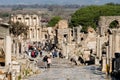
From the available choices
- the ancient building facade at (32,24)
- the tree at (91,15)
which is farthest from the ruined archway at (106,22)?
the tree at (91,15)

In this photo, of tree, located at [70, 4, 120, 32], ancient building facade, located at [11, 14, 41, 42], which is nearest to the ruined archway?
ancient building facade, located at [11, 14, 41, 42]

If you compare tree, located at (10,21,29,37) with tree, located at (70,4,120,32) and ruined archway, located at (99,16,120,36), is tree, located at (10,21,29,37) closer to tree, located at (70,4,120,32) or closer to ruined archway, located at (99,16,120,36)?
ruined archway, located at (99,16,120,36)

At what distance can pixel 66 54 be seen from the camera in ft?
153

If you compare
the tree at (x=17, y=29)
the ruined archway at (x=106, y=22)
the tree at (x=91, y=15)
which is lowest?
the tree at (x=91, y=15)

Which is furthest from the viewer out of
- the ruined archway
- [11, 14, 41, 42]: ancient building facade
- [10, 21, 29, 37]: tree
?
[11, 14, 41, 42]: ancient building facade

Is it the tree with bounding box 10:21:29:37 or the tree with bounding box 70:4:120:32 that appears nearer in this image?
the tree with bounding box 10:21:29:37

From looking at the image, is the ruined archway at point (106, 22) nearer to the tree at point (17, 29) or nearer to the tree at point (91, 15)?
the tree at point (17, 29)

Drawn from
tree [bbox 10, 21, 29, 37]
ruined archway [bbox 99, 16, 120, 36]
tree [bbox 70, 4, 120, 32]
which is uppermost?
ruined archway [bbox 99, 16, 120, 36]

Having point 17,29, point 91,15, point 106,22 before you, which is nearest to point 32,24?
point 17,29

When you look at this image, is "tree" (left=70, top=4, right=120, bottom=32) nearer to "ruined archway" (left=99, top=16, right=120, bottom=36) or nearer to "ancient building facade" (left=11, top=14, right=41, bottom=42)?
"ancient building facade" (left=11, top=14, right=41, bottom=42)

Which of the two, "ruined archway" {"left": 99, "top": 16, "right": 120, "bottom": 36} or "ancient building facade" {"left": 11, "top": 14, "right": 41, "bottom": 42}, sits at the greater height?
"ruined archway" {"left": 99, "top": 16, "right": 120, "bottom": 36}

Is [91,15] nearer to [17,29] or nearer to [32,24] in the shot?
[32,24]

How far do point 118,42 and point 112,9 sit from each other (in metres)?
83.6

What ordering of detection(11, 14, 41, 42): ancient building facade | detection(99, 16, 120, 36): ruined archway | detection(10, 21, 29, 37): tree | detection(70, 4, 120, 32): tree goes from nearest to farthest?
detection(99, 16, 120, 36): ruined archway < detection(10, 21, 29, 37): tree < detection(11, 14, 41, 42): ancient building facade < detection(70, 4, 120, 32): tree
